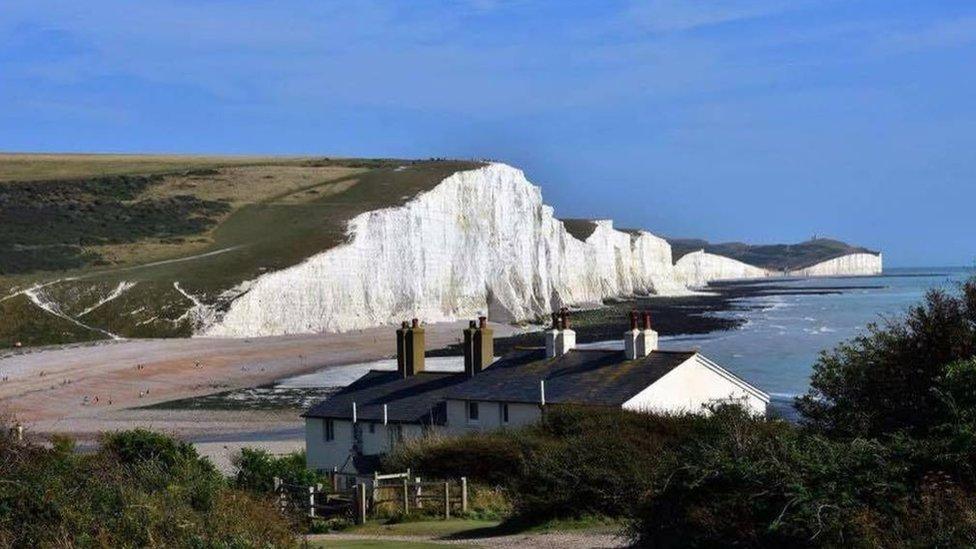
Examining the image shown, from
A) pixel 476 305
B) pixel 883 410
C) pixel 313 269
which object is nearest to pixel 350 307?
pixel 313 269

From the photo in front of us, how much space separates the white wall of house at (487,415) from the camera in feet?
88.5

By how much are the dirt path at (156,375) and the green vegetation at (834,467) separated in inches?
971

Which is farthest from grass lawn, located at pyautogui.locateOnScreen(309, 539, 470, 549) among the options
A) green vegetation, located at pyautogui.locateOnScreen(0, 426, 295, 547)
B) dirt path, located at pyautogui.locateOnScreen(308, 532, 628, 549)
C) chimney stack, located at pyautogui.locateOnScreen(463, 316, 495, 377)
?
chimney stack, located at pyautogui.locateOnScreen(463, 316, 495, 377)

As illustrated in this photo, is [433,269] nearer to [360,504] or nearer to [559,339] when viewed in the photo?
[559,339]

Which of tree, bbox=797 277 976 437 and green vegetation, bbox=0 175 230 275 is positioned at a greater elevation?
green vegetation, bbox=0 175 230 275

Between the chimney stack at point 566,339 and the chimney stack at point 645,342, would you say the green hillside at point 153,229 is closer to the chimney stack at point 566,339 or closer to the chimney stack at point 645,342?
the chimney stack at point 566,339


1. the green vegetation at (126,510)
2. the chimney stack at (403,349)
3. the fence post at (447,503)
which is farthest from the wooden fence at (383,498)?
the green vegetation at (126,510)

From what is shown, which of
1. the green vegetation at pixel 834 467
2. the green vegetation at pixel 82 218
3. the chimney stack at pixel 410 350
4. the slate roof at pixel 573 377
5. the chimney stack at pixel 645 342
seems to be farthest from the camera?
the green vegetation at pixel 82 218

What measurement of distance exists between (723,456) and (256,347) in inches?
2381

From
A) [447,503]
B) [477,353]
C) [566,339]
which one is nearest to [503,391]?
[566,339]

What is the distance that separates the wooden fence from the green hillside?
51671 mm

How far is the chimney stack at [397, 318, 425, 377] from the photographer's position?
31.6 meters

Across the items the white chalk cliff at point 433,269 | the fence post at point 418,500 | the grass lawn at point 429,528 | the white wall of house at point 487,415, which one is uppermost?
the white chalk cliff at point 433,269

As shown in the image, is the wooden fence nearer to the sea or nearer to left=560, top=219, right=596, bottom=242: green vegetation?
the sea
